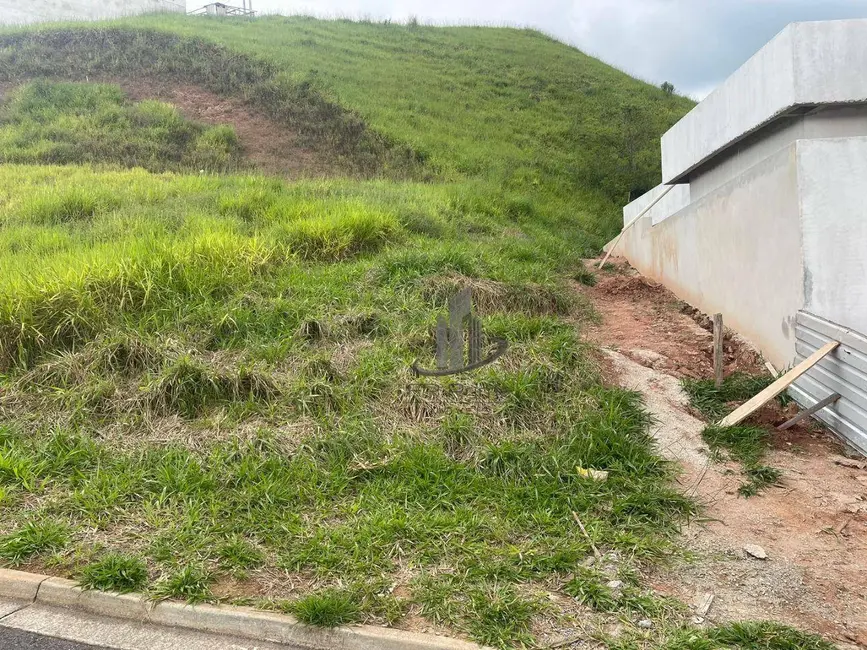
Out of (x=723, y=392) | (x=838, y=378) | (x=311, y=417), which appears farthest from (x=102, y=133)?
(x=838, y=378)

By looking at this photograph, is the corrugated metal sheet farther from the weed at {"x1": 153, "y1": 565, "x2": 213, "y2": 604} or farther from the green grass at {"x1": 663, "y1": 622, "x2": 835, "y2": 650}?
the weed at {"x1": 153, "y1": 565, "x2": 213, "y2": 604}

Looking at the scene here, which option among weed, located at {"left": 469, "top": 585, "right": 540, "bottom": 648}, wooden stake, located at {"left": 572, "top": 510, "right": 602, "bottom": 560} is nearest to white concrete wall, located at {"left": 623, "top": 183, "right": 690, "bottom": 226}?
wooden stake, located at {"left": 572, "top": 510, "right": 602, "bottom": 560}

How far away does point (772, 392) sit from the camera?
15.2 ft

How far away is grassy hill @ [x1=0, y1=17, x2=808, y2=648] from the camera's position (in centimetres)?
305

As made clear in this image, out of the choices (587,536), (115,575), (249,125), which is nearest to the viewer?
(115,575)

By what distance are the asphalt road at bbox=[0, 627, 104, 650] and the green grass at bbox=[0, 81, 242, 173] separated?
11.1 metres

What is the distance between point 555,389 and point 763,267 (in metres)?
2.67

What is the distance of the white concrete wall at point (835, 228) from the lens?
4.89 meters

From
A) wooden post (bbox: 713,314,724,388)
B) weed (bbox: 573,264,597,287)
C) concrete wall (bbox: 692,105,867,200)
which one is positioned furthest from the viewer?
weed (bbox: 573,264,597,287)

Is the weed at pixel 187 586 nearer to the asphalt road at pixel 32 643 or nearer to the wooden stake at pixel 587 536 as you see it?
the asphalt road at pixel 32 643

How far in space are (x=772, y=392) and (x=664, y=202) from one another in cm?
797

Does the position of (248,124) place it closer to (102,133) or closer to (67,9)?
(102,133)

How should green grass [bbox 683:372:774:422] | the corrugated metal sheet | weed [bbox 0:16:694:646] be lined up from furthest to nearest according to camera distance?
green grass [bbox 683:372:774:422]
the corrugated metal sheet
weed [bbox 0:16:694:646]

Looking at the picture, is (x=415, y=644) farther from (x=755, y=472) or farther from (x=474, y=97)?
(x=474, y=97)
